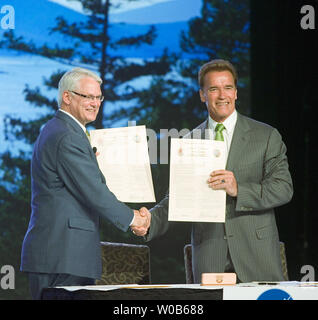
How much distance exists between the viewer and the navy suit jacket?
307 centimetres

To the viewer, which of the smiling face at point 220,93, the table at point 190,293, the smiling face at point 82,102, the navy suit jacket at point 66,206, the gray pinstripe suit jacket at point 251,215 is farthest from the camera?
the smiling face at point 220,93

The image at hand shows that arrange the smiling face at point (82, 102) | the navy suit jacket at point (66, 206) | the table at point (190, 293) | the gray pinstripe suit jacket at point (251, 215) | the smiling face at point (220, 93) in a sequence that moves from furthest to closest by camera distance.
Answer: the smiling face at point (220, 93), the gray pinstripe suit jacket at point (251, 215), the smiling face at point (82, 102), the navy suit jacket at point (66, 206), the table at point (190, 293)

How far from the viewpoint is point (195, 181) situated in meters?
3.48

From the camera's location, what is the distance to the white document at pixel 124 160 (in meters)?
3.53

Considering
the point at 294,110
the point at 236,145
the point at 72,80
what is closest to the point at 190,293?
the point at 236,145

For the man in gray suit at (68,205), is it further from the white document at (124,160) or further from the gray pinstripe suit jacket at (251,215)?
the gray pinstripe suit jacket at (251,215)

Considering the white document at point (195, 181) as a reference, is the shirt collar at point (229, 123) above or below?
above

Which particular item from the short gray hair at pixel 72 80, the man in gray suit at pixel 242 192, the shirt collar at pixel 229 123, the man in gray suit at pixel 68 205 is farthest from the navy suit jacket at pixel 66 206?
the shirt collar at pixel 229 123

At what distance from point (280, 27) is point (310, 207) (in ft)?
4.52

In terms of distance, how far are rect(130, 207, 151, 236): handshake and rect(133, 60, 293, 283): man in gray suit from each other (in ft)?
0.04

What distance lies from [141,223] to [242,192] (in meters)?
0.55

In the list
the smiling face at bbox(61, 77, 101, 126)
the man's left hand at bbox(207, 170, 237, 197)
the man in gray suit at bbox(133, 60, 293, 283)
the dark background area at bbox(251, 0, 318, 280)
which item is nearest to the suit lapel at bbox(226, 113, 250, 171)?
the man in gray suit at bbox(133, 60, 293, 283)

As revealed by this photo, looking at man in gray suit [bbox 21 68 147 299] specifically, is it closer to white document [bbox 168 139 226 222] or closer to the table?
white document [bbox 168 139 226 222]
